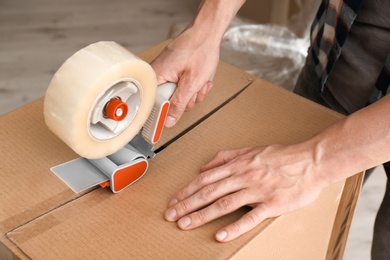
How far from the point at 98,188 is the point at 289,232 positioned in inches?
11.3

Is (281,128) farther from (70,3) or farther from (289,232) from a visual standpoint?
(70,3)

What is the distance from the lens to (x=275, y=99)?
40.1 inches

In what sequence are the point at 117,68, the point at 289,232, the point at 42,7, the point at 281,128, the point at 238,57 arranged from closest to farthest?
the point at 117,68, the point at 289,232, the point at 281,128, the point at 238,57, the point at 42,7

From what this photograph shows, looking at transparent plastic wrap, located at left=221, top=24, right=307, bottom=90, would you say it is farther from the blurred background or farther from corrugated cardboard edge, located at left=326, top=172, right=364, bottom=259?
corrugated cardboard edge, located at left=326, top=172, right=364, bottom=259

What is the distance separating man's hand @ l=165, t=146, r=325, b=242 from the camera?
30.7 inches

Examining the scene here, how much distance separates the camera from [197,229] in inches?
30.6

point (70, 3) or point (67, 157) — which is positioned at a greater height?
point (67, 157)

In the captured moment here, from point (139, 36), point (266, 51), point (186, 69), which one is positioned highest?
point (186, 69)

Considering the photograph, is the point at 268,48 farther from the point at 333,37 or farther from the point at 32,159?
the point at 32,159

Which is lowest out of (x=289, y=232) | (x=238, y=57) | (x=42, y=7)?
(x=42, y=7)

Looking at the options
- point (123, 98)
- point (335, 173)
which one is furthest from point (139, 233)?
point (335, 173)

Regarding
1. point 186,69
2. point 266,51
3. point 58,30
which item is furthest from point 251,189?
point 58,30

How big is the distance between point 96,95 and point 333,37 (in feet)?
1.60

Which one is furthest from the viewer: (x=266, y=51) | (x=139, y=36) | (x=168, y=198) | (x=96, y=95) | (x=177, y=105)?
(x=139, y=36)
